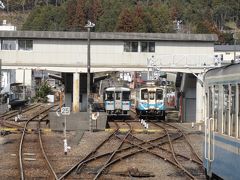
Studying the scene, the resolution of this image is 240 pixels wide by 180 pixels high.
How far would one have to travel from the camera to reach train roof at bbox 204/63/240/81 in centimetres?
946

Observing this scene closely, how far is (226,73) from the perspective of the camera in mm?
10188

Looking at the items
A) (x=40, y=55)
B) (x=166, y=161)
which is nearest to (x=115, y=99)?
(x=40, y=55)

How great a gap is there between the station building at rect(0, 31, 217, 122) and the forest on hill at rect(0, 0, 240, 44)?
77.5 meters

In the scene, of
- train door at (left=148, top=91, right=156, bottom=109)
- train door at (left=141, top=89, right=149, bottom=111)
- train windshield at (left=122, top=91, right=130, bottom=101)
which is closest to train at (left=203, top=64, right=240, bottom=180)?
train door at (left=148, top=91, right=156, bottom=109)

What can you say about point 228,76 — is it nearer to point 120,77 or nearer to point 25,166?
point 25,166

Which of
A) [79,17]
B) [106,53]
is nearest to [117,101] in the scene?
[106,53]

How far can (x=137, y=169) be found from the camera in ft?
53.3

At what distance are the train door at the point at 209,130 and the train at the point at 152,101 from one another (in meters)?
32.3

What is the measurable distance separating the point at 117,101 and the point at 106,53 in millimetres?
3750

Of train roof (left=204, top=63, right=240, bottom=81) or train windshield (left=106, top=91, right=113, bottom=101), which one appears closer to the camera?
train roof (left=204, top=63, right=240, bottom=81)

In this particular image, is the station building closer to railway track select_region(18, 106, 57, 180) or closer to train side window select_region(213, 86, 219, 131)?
railway track select_region(18, 106, 57, 180)

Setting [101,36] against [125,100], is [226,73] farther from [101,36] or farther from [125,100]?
[125,100]

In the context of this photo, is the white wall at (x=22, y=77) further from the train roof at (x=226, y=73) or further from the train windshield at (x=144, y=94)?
the train roof at (x=226, y=73)

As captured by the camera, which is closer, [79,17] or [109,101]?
[109,101]
